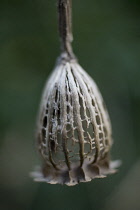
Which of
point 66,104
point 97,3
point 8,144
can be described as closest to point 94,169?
point 66,104

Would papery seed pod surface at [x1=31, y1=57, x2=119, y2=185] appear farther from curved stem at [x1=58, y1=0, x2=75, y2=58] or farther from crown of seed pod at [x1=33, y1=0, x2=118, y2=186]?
curved stem at [x1=58, y1=0, x2=75, y2=58]

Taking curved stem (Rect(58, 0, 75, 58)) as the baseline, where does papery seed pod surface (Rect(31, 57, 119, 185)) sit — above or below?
below

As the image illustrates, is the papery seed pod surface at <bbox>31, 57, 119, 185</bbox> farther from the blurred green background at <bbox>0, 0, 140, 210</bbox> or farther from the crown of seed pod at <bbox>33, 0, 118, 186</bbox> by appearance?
the blurred green background at <bbox>0, 0, 140, 210</bbox>

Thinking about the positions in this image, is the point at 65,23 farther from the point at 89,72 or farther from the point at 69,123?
the point at 89,72

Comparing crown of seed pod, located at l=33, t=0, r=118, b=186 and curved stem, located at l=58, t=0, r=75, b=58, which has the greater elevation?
curved stem, located at l=58, t=0, r=75, b=58

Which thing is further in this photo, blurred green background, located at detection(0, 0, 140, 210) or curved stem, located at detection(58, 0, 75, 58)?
blurred green background, located at detection(0, 0, 140, 210)

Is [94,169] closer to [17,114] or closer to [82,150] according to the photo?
[82,150]

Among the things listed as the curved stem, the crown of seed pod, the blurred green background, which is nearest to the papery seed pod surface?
the crown of seed pod
